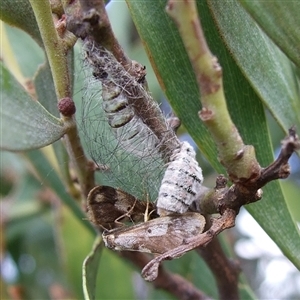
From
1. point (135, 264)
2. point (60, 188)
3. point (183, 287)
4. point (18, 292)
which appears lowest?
point (18, 292)

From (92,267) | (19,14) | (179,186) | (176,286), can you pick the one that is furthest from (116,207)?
(176,286)

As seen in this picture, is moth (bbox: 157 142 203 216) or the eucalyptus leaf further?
the eucalyptus leaf

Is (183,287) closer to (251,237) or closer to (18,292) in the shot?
(18,292)

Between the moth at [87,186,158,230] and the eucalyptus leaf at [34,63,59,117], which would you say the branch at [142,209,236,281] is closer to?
the moth at [87,186,158,230]

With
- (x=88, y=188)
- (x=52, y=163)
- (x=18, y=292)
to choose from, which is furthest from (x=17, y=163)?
(x=88, y=188)

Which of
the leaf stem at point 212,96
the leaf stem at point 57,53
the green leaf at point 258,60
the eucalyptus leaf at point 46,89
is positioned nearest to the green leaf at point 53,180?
the eucalyptus leaf at point 46,89

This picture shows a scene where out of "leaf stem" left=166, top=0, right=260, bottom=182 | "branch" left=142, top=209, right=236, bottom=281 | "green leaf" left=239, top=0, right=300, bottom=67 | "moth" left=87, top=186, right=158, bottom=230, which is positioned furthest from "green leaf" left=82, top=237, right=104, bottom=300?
"green leaf" left=239, top=0, right=300, bottom=67
